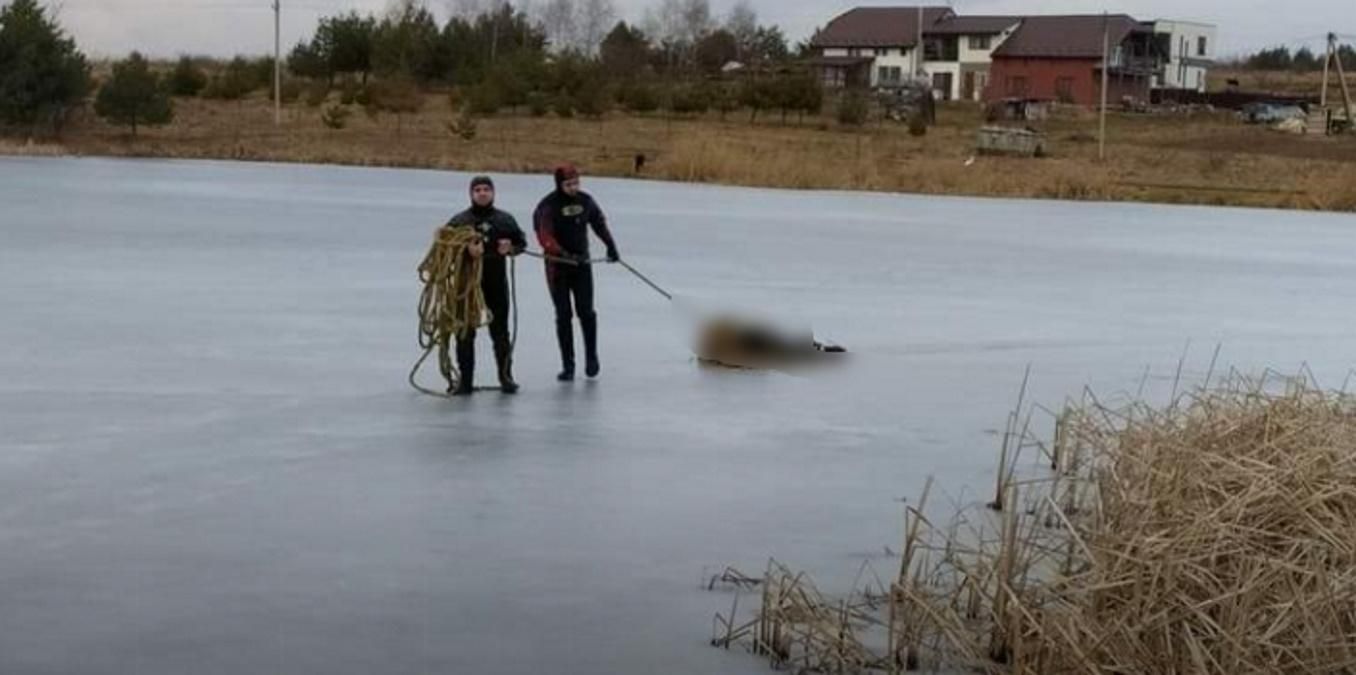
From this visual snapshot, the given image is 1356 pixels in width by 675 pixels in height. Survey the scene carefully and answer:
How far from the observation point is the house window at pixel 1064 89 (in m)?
74.2

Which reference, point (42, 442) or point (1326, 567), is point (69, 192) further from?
point (1326, 567)

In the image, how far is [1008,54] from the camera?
249 feet

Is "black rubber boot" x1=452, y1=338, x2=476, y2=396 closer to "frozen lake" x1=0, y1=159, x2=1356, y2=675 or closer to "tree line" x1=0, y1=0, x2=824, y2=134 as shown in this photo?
"frozen lake" x1=0, y1=159, x2=1356, y2=675

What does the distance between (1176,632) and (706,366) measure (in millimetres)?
6431

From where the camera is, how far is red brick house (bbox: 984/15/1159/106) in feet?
241

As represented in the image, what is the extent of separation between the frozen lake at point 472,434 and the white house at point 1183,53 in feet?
205

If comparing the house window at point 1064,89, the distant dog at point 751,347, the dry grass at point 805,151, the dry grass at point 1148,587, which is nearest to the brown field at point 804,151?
the dry grass at point 805,151

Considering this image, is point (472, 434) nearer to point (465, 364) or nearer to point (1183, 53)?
point (465, 364)

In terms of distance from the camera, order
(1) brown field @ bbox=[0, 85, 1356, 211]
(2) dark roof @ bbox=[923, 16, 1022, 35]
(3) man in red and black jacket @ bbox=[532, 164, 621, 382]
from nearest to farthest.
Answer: (3) man in red and black jacket @ bbox=[532, 164, 621, 382], (1) brown field @ bbox=[0, 85, 1356, 211], (2) dark roof @ bbox=[923, 16, 1022, 35]

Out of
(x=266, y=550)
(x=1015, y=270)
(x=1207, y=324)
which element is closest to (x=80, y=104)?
(x=1015, y=270)

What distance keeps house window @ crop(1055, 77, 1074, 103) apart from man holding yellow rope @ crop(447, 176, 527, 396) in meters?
66.0

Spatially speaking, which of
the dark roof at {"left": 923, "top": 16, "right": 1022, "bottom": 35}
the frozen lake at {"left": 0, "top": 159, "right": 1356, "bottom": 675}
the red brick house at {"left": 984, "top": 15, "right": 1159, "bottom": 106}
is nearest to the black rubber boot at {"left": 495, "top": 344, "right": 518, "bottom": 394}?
the frozen lake at {"left": 0, "top": 159, "right": 1356, "bottom": 675}

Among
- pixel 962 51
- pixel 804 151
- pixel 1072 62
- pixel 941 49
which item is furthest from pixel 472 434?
pixel 941 49

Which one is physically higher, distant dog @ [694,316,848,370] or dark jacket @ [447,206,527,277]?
dark jacket @ [447,206,527,277]
